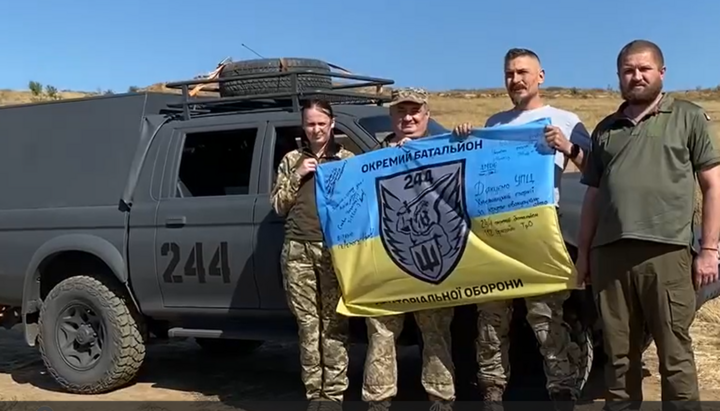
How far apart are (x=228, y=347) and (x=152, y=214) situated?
219cm

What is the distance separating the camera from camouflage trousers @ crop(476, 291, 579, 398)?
4914 mm

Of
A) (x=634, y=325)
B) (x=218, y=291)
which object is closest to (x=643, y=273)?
(x=634, y=325)

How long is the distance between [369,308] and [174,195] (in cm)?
194

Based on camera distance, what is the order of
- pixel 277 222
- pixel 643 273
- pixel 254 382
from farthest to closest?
pixel 254 382
pixel 277 222
pixel 643 273

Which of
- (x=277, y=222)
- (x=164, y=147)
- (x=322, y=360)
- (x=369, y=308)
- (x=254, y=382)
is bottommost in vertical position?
(x=254, y=382)

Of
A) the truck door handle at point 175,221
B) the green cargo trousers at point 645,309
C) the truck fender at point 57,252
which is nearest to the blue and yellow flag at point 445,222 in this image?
the green cargo trousers at point 645,309

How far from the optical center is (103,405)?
21.1 feet

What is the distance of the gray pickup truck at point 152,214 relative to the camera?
6105 millimetres

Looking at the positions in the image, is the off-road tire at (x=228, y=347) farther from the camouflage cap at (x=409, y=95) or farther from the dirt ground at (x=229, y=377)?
the camouflage cap at (x=409, y=95)

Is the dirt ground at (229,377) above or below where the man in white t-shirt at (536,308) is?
below

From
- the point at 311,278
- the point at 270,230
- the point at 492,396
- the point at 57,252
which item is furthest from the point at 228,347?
the point at 492,396

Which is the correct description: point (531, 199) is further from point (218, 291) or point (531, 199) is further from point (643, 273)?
point (218, 291)

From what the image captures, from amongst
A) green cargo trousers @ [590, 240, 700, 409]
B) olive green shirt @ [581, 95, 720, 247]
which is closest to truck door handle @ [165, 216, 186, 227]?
green cargo trousers @ [590, 240, 700, 409]

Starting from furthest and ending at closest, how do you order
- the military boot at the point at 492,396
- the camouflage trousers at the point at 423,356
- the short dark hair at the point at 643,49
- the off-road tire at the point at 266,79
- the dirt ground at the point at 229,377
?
the off-road tire at the point at 266,79
the dirt ground at the point at 229,377
the camouflage trousers at the point at 423,356
the military boot at the point at 492,396
the short dark hair at the point at 643,49
